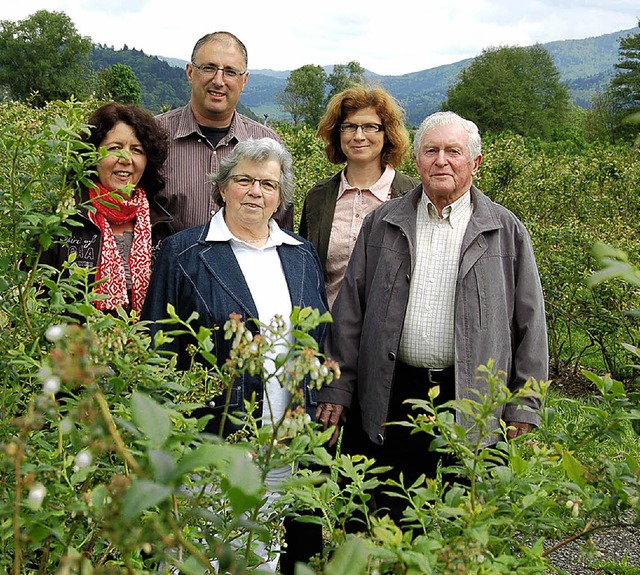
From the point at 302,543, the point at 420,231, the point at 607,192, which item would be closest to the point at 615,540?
the point at 302,543

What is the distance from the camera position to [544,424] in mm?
1913

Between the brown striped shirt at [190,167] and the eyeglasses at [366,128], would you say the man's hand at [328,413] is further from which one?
the eyeglasses at [366,128]

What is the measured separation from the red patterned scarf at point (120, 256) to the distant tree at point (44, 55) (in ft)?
241

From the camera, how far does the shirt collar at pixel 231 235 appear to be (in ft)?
10.6

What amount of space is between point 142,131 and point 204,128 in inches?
30.8

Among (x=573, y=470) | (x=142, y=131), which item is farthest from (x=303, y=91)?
(x=573, y=470)

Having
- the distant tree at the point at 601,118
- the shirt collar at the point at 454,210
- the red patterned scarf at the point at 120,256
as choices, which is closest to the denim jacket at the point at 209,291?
the red patterned scarf at the point at 120,256

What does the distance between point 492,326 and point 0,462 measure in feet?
7.26

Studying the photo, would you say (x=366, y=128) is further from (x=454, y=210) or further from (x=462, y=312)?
(x=462, y=312)

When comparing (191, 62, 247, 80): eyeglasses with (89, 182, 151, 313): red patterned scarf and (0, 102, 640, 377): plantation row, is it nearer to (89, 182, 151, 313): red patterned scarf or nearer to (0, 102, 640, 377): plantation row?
(89, 182, 151, 313): red patterned scarf

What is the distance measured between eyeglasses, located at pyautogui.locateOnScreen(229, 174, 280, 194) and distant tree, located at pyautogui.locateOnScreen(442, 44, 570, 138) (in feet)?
195

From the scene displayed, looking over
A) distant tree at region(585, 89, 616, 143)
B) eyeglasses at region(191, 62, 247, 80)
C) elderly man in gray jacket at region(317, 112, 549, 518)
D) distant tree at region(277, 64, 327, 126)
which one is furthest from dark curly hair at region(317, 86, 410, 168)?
distant tree at region(277, 64, 327, 126)

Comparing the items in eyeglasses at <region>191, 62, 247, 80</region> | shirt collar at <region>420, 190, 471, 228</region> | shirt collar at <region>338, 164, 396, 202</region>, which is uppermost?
eyeglasses at <region>191, 62, 247, 80</region>

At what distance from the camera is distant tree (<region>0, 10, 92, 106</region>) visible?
73250mm
